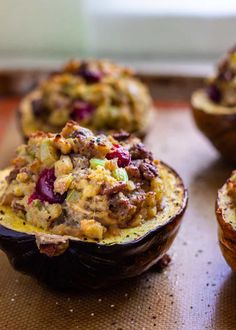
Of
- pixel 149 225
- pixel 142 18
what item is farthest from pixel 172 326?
pixel 142 18

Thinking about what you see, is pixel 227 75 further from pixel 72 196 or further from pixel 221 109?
pixel 72 196

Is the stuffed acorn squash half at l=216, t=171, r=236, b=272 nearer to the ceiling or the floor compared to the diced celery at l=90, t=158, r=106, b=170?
nearer to the floor

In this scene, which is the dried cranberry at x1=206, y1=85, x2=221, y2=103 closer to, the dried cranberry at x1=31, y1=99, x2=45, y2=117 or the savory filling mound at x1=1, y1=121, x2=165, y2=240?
the dried cranberry at x1=31, y1=99, x2=45, y2=117

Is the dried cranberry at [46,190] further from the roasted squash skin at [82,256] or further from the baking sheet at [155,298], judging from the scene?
the baking sheet at [155,298]

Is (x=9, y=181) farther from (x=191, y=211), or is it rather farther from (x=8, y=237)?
(x=191, y=211)

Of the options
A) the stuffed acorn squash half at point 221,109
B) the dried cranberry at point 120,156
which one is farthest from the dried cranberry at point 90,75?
the dried cranberry at point 120,156

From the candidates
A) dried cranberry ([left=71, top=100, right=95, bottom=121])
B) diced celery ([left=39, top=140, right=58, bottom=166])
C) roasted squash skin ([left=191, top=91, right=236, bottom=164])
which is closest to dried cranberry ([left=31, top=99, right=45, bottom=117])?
dried cranberry ([left=71, top=100, right=95, bottom=121])

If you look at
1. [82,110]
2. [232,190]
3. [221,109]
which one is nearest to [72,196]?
[232,190]

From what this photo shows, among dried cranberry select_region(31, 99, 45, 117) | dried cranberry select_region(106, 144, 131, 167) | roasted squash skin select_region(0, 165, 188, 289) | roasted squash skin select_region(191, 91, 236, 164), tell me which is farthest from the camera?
dried cranberry select_region(31, 99, 45, 117)
